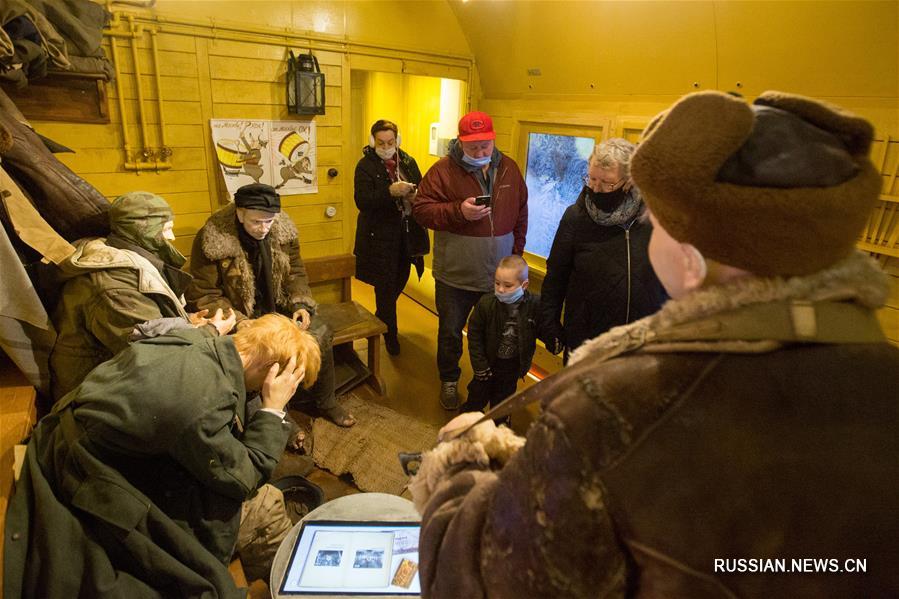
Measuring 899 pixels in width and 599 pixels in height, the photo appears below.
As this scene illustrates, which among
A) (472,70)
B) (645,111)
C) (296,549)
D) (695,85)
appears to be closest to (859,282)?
(296,549)

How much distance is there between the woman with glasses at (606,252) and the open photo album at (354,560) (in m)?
1.28

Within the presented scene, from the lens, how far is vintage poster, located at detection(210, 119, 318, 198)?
3430 millimetres

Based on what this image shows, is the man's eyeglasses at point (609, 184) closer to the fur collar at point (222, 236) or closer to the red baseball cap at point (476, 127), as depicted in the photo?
the red baseball cap at point (476, 127)

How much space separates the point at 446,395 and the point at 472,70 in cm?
277

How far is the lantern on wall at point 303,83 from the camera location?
11.4 ft

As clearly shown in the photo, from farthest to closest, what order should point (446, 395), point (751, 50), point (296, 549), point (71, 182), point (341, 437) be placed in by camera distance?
point (446, 395)
point (341, 437)
point (751, 50)
point (71, 182)
point (296, 549)

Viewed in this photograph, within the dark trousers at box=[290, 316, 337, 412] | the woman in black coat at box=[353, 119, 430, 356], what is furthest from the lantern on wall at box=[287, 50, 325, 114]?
the dark trousers at box=[290, 316, 337, 412]

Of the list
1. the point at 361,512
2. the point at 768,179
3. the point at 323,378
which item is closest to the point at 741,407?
the point at 768,179

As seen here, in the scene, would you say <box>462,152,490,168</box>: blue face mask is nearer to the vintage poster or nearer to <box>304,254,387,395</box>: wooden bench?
<box>304,254,387,395</box>: wooden bench

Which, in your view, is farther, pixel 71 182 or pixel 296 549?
pixel 71 182

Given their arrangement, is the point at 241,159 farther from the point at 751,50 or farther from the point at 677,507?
the point at 677,507

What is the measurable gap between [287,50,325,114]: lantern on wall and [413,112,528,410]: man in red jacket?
112 centimetres

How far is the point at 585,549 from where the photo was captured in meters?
0.64

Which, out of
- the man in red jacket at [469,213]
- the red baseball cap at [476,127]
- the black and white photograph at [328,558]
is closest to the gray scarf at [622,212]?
the man in red jacket at [469,213]
